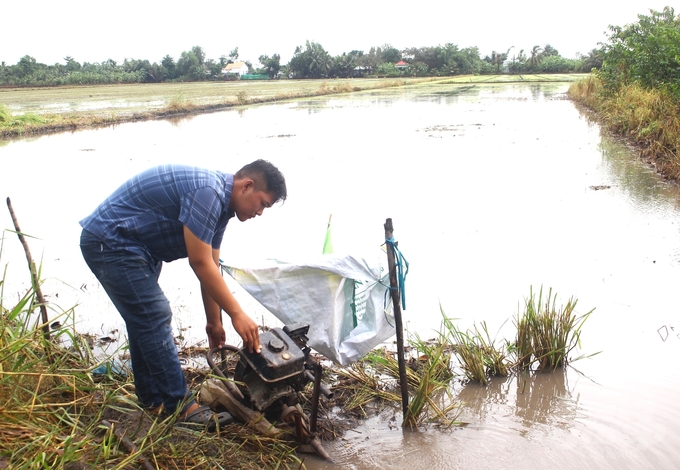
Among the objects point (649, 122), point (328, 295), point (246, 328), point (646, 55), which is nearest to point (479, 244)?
point (328, 295)

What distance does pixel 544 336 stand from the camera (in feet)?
10.3

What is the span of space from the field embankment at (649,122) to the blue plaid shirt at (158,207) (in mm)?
7259

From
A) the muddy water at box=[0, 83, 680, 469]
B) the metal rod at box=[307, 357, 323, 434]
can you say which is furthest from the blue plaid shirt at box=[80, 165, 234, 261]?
the muddy water at box=[0, 83, 680, 469]

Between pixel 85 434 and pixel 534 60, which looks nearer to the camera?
pixel 85 434

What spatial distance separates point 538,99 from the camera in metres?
23.7

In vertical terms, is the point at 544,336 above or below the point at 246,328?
below

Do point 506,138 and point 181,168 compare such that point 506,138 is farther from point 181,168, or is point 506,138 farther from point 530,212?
point 181,168

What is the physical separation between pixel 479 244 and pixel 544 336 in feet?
7.74

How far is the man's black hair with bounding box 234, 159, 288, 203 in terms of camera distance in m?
2.24

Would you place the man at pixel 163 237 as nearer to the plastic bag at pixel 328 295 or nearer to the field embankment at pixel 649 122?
the plastic bag at pixel 328 295

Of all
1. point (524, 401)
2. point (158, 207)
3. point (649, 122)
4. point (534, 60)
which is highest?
point (534, 60)

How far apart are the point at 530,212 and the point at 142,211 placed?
207 inches

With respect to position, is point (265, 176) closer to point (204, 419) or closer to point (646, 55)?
point (204, 419)

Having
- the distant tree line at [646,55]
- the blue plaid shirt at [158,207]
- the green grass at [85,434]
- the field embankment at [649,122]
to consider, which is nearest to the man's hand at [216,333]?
the green grass at [85,434]
